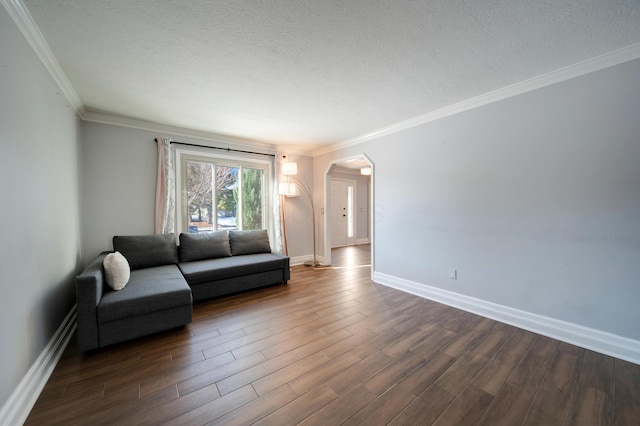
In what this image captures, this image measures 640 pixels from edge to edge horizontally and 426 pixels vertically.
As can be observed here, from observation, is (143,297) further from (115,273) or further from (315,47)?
(315,47)

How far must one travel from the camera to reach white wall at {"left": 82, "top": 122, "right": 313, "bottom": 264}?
3.19 m

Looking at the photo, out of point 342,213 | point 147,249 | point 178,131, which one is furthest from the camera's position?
point 342,213

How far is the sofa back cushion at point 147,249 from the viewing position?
3113mm

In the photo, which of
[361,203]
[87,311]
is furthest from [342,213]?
[87,311]

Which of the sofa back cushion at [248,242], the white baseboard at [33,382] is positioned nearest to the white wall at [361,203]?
the sofa back cushion at [248,242]

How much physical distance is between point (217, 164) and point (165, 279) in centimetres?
230

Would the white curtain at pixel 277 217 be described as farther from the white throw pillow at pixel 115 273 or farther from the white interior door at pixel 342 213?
the white interior door at pixel 342 213

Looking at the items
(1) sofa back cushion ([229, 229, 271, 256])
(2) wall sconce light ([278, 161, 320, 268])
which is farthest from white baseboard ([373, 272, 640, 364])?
(1) sofa back cushion ([229, 229, 271, 256])

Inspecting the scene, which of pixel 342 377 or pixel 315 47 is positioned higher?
pixel 315 47

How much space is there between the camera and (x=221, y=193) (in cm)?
436

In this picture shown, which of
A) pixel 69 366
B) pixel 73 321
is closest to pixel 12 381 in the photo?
pixel 69 366

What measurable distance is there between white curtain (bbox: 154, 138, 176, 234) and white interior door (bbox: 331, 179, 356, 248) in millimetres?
4531

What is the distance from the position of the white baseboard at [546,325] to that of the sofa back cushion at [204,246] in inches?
121

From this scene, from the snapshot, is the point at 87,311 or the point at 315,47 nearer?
the point at 315,47
